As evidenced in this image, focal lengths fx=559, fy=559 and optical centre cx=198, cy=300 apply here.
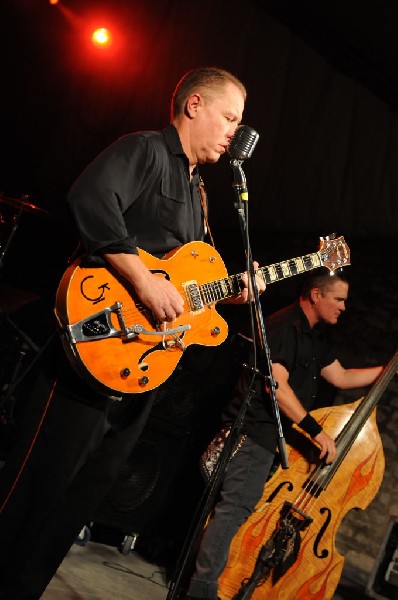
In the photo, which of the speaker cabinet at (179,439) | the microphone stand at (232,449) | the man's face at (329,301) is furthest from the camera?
the speaker cabinet at (179,439)

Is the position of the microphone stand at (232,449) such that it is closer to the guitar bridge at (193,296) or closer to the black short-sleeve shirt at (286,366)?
the guitar bridge at (193,296)

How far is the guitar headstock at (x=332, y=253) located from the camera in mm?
3297

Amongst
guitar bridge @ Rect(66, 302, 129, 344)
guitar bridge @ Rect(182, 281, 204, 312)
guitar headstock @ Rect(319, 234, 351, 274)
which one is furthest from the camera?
guitar headstock @ Rect(319, 234, 351, 274)

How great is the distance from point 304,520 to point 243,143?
2.72m

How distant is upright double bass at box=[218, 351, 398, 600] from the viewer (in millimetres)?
3859

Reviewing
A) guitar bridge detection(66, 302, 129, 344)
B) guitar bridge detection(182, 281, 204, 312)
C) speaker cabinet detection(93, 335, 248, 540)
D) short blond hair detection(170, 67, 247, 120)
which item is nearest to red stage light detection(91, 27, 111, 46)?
speaker cabinet detection(93, 335, 248, 540)

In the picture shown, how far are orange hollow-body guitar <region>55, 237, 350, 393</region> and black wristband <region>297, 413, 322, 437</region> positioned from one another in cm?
165

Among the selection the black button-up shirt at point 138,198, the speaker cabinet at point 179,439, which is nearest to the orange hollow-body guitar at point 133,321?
the black button-up shirt at point 138,198

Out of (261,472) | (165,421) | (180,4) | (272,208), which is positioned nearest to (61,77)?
(180,4)

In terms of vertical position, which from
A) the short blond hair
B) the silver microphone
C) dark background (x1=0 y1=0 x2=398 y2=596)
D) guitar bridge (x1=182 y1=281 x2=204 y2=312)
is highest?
dark background (x1=0 y1=0 x2=398 y2=596)

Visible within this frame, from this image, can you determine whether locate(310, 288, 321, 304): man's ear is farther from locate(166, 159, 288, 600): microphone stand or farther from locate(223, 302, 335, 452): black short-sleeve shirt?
locate(166, 159, 288, 600): microphone stand

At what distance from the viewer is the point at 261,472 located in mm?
3990

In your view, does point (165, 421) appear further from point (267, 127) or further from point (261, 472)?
point (267, 127)

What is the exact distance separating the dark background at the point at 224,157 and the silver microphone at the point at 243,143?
9.81 feet
